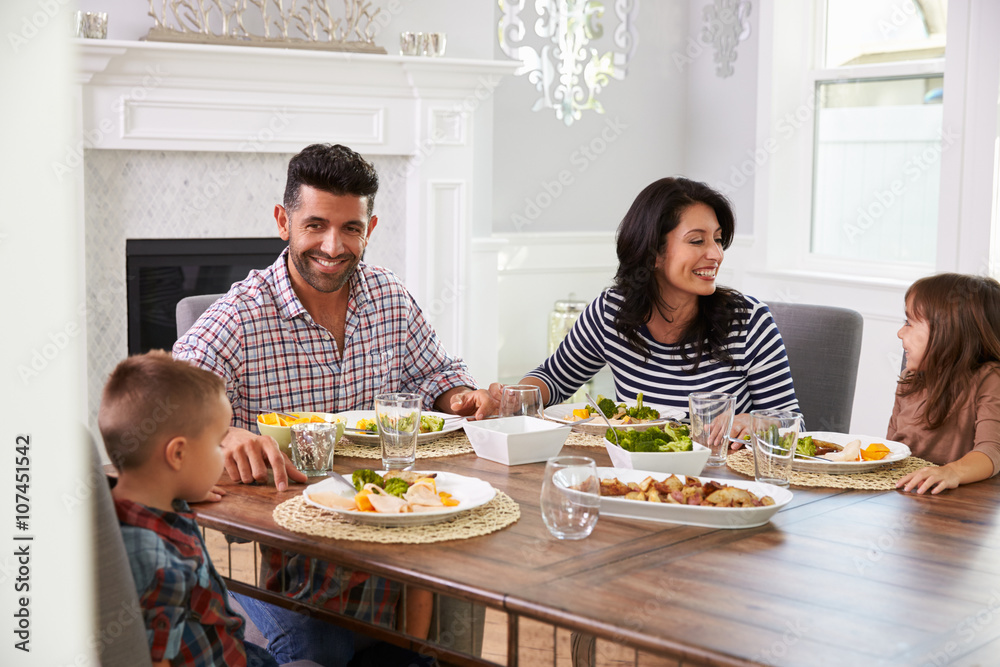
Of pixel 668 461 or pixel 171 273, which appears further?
pixel 171 273

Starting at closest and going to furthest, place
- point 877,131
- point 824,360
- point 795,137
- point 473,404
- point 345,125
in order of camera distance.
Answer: point 473,404 → point 824,360 → point 345,125 → point 877,131 → point 795,137

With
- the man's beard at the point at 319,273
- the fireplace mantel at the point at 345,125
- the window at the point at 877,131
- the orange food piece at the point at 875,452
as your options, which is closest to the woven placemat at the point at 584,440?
the orange food piece at the point at 875,452

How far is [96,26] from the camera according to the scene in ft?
11.8

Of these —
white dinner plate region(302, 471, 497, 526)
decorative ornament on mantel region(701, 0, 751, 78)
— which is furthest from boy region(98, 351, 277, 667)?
decorative ornament on mantel region(701, 0, 751, 78)

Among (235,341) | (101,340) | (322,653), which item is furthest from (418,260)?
(322,653)

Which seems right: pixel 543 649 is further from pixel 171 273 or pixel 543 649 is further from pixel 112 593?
pixel 171 273

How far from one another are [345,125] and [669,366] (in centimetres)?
221

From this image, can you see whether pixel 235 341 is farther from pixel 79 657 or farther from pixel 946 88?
pixel 946 88

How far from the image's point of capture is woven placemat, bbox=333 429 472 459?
186cm

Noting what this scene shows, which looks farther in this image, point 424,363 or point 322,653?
point 424,363

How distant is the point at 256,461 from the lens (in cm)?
165

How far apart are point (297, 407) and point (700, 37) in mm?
3822

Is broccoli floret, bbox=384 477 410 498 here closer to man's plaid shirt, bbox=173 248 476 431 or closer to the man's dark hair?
man's plaid shirt, bbox=173 248 476 431

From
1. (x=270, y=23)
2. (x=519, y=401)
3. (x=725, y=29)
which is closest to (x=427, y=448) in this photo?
(x=519, y=401)
